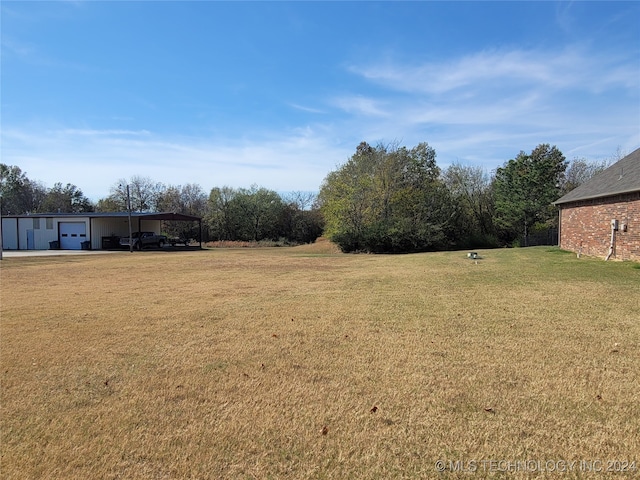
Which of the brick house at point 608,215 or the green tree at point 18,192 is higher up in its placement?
the green tree at point 18,192

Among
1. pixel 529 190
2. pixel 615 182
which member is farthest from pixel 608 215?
pixel 529 190

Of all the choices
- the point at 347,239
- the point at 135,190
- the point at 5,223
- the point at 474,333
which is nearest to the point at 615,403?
the point at 474,333

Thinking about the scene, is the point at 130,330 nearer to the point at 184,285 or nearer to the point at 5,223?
the point at 184,285

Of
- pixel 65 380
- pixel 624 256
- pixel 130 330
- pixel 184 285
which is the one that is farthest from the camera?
pixel 624 256

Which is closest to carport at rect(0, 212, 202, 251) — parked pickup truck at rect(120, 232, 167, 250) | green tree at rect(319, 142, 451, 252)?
parked pickup truck at rect(120, 232, 167, 250)

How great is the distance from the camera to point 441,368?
4055mm

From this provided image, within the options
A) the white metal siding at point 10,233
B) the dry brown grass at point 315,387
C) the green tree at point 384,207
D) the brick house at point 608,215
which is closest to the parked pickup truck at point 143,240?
the white metal siding at point 10,233

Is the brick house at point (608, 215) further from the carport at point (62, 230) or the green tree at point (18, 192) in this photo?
the green tree at point (18, 192)

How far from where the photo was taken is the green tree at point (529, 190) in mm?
32750

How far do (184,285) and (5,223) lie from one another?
1210 inches

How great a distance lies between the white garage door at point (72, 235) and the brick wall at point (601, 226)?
105 ft

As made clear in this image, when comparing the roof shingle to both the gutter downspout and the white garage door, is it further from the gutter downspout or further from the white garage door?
the white garage door

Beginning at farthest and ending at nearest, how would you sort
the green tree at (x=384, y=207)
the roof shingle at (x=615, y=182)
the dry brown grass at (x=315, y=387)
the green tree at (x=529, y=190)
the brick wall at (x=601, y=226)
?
the green tree at (x=529, y=190)
the green tree at (x=384, y=207)
the roof shingle at (x=615, y=182)
the brick wall at (x=601, y=226)
the dry brown grass at (x=315, y=387)

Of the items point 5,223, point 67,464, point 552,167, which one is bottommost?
point 67,464
